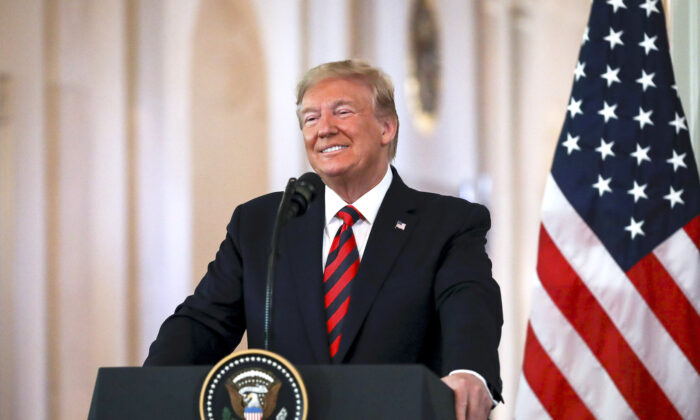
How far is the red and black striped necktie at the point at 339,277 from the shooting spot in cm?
228

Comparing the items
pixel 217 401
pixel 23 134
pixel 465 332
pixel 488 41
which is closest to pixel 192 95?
pixel 23 134

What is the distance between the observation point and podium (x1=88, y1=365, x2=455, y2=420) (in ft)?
5.21

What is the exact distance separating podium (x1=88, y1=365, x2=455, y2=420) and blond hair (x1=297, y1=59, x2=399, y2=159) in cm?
108

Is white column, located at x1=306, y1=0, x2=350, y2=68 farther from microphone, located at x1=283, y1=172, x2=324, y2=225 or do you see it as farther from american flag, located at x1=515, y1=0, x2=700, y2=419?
microphone, located at x1=283, y1=172, x2=324, y2=225

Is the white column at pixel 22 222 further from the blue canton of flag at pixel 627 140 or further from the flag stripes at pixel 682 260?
the flag stripes at pixel 682 260

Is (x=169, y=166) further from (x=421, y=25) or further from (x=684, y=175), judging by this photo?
(x=684, y=175)

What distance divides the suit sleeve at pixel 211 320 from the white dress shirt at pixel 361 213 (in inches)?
9.3

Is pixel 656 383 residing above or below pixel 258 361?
below

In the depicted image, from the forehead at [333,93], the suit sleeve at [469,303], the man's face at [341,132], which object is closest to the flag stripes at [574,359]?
the suit sleeve at [469,303]

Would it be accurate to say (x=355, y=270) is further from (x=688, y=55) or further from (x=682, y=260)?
(x=688, y=55)

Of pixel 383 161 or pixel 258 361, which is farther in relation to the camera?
pixel 383 161

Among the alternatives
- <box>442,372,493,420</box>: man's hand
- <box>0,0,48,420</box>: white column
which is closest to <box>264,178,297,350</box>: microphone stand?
<box>442,372,493,420</box>: man's hand

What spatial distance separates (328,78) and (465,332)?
83 cm

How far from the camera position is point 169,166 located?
14.6 ft
